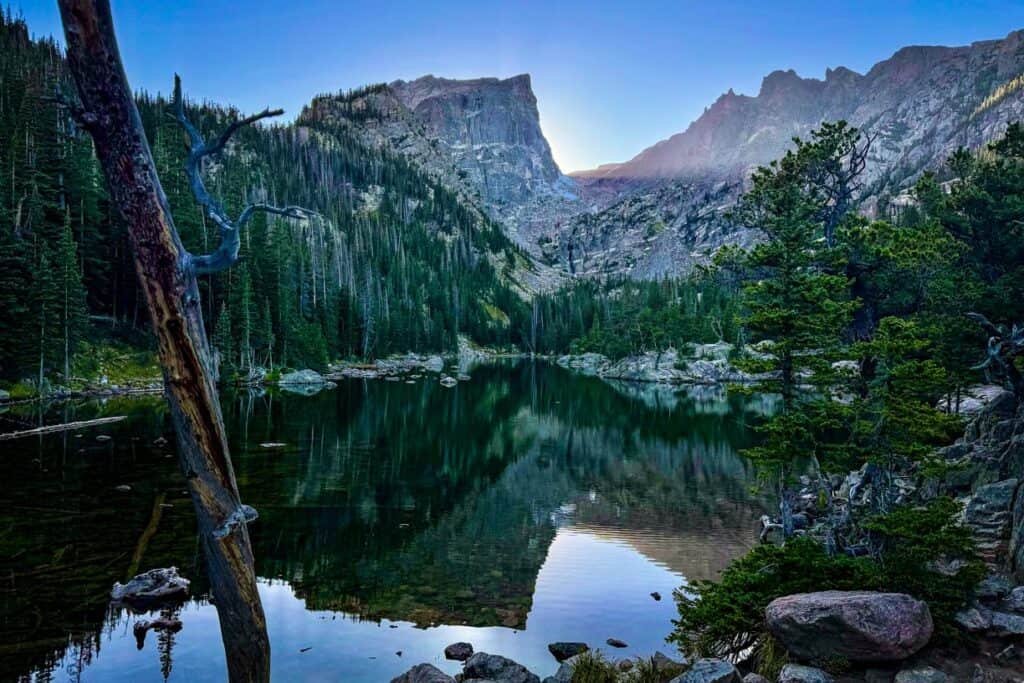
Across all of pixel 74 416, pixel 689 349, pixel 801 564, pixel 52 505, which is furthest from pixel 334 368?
pixel 801 564

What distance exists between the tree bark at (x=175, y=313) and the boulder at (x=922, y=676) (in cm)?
907

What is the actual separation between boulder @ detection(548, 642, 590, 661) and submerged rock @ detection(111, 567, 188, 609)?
29.3 feet

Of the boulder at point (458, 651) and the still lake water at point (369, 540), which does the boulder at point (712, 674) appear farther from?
the boulder at point (458, 651)

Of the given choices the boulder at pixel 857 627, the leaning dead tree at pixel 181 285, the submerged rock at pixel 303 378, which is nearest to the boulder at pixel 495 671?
the boulder at pixel 857 627

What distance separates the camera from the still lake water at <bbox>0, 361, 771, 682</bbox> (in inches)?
521

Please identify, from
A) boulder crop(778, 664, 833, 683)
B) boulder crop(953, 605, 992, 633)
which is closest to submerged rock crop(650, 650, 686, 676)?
boulder crop(778, 664, 833, 683)

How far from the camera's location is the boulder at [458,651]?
43.6ft

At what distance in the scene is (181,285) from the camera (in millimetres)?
6367

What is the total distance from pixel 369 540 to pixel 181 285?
16313 millimetres

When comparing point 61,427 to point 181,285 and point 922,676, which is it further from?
point 922,676

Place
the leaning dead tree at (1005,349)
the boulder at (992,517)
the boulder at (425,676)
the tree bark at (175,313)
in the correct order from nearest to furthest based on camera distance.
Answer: the tree bark at (175,313) → the boulder at (425,676) → the boulder at (992,517) → the leaning dead tree at (1005,349)

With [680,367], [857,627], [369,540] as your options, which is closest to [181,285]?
[857,627]

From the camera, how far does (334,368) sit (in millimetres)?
91688

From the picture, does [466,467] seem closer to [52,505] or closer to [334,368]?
[52,505]
